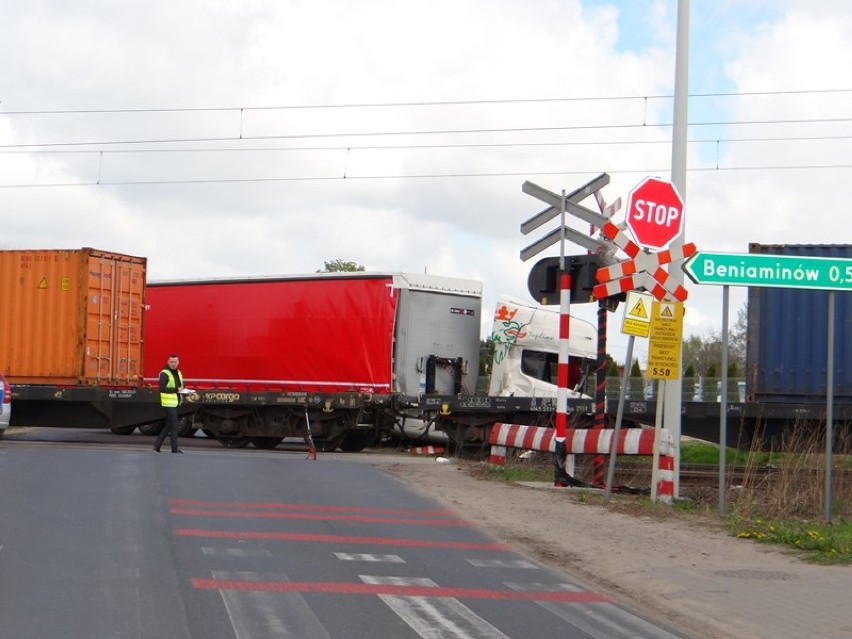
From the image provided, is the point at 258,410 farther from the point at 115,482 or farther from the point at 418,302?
the point at 115,482

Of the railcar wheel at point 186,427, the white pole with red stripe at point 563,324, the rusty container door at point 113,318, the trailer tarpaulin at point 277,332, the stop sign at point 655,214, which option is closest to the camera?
the stop sign at point 655,214

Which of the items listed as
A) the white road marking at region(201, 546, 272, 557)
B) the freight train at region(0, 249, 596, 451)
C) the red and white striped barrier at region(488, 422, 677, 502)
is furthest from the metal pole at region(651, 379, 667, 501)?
the freight train at region(0, 249, 596, 451)

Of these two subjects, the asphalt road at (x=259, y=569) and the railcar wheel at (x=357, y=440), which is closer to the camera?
the asphalt road at (x=259, y=569)

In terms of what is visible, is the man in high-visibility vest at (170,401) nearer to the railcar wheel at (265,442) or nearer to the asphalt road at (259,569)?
the asphalt road at (259,569)

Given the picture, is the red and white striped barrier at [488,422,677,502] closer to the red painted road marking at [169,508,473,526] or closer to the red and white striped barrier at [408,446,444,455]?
the red painted road marking at [169,508,473,526]

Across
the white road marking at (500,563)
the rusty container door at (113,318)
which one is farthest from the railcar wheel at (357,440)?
the white road marking at (500,563)

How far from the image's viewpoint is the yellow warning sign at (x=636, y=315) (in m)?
12.7

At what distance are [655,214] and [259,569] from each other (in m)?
6.26

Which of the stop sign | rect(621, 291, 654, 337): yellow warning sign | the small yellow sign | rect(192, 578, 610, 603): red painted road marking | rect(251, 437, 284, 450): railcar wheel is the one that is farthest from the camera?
rect(251, 437, 284, 450): railcar wheel

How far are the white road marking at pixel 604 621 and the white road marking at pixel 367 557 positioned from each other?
1179 millimetres

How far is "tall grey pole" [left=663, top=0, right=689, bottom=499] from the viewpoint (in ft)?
42.0

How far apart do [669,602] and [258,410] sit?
57.7 ft

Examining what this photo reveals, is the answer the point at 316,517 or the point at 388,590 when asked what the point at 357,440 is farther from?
the point at 388,590

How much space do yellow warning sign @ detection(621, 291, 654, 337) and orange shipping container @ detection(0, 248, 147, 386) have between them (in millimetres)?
13995
